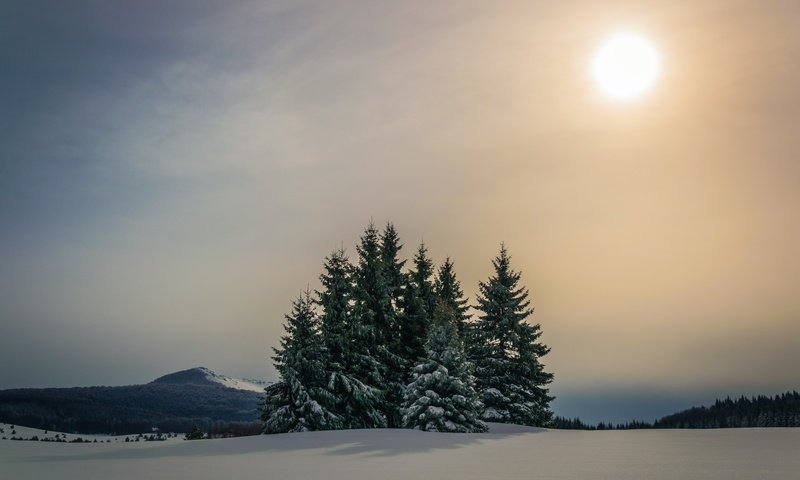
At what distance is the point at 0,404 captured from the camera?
102312mm

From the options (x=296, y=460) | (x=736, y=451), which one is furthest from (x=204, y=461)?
(x=736, y=451)

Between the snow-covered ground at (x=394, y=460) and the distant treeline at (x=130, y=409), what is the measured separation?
47.2m

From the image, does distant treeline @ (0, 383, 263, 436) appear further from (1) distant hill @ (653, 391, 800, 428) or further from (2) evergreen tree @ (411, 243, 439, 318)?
(1) distant hill @ (653, 391, 800, 428)

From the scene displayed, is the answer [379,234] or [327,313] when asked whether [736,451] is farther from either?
[379,234]

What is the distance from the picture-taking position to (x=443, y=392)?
83.3 feet

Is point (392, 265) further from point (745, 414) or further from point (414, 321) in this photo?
point (745, 414)

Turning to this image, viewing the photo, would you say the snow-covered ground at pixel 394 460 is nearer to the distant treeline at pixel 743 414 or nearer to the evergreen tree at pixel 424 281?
the evergreen tree at pixel 424 281

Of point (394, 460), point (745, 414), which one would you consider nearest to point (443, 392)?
point (394, 460)

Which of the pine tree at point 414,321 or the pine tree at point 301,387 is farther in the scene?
the pine tree at point 414,321

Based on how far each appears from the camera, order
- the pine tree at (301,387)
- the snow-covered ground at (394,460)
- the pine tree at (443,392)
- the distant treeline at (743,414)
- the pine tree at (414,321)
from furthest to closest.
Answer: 1. the distant treeline at (743,414)
2. the pine tree at (414,321)
3. the pine tree at (301,387)
4. the pine tree at (443,392)
5. the snow-covered ground at (394,460)

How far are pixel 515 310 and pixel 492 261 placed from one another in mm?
4312

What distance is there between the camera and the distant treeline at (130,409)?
330 feet

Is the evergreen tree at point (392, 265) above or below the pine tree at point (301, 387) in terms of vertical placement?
above

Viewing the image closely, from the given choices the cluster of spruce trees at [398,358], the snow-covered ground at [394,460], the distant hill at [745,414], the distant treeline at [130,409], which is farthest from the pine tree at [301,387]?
the distant hill at [745,414]
